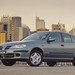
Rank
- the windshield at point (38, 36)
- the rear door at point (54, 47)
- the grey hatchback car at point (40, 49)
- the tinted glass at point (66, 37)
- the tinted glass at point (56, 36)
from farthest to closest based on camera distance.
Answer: the tinted glass at point (66, 37) < the tinted glass at point (56, 36) < the windshield at point (38, 36) < the rear door at point (54, 47) < the grey hatchback car at point (40, 49)

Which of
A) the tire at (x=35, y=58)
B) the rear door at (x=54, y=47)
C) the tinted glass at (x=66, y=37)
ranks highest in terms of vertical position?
the tinted glass at (x=66, y=37)

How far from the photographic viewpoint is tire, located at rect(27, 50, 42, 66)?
16609 millimetres

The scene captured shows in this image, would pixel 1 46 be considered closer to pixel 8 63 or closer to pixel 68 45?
pixel 8 63

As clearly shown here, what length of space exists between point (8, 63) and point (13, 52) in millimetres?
1230

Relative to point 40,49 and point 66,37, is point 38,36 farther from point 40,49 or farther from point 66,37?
point 66,37

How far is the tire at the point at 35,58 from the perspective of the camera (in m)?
16.6

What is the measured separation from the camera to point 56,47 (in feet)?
57.4

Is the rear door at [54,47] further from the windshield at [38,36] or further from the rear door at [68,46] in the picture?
the windshield at [38,36]

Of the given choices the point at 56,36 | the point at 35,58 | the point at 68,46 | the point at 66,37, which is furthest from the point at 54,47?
the point at 35,58

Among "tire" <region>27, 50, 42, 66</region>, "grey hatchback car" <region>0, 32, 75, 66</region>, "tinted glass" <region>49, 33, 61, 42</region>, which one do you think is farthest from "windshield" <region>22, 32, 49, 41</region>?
"tire" <region>27, 50, 42, 66</region>

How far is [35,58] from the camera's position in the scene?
1661 centimetres

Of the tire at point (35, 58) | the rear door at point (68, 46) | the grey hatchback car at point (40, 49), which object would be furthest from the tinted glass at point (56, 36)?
A: the tire at point (35, 58)

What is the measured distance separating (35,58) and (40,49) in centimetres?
59

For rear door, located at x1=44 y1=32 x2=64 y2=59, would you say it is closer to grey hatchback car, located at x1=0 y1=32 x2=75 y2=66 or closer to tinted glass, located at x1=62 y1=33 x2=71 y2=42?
grey hatchback car, located at x1=0 y1=32 x2=75 y2=66
